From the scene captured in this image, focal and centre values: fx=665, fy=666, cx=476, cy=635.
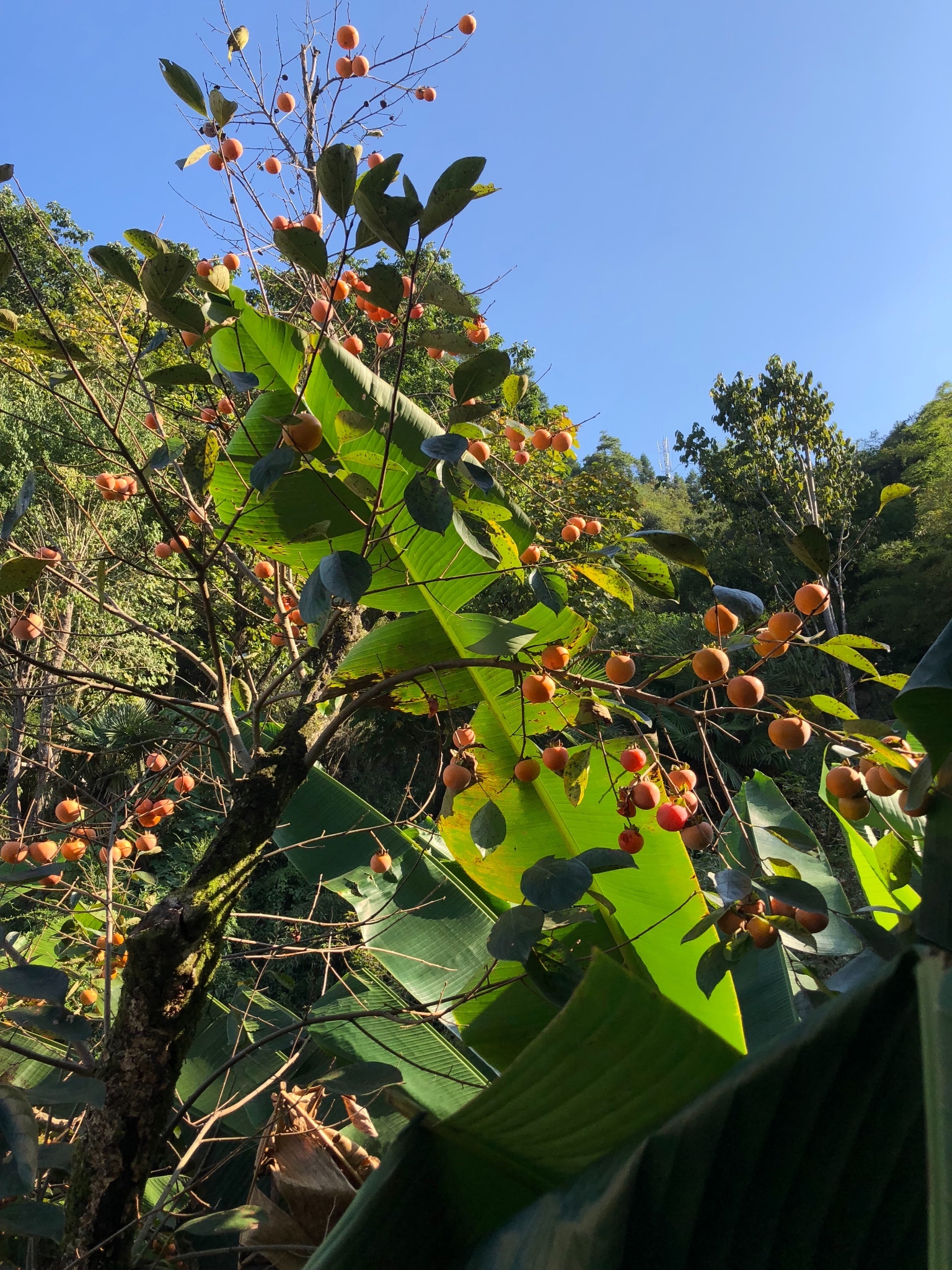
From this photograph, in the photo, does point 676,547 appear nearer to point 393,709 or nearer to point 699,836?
point 699,836

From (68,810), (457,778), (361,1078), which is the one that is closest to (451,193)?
(457,778)

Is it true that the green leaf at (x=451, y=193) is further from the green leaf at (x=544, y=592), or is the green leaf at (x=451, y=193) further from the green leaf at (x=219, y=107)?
the green leaf at (x=219, y=107)

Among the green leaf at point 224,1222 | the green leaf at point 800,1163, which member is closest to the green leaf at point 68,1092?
the green leaf at point 224,1222

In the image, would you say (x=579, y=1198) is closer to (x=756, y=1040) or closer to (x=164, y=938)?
(x=164, y=938)

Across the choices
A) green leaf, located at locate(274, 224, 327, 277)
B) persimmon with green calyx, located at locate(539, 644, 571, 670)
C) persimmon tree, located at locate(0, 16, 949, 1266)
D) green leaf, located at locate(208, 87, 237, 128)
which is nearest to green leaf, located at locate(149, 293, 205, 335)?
persimmon tree, located at locate(0, 16, 949, 1266)

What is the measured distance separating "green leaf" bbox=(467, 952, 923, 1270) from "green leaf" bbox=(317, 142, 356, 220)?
0.59m

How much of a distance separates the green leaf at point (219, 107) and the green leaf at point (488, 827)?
87 centimetres

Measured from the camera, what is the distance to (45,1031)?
535mm

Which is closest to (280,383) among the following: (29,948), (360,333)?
(29,948)

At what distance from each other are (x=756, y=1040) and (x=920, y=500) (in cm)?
1201

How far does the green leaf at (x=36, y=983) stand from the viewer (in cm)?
48

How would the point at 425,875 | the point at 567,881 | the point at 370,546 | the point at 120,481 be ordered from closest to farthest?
the point at 567,881, the point at 370,546, the point at 120,481, the point at 425,875

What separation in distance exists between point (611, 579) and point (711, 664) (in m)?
0.20

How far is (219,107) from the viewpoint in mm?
804
